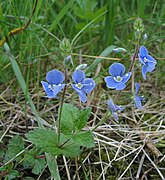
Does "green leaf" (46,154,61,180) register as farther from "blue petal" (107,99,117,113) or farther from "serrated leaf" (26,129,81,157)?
"blue petal" (107,99,117,113)

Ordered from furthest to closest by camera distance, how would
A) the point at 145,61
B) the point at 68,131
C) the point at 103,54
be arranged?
the point at 103,54 → the point at 68,131 → the point at 145,61

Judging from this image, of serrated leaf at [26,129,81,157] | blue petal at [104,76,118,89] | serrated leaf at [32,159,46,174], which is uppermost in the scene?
blue petal at [104,76,118,89]

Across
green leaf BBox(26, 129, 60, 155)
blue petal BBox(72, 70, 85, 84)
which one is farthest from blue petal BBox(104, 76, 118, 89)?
green leaf BBox(26, 129, 60, 155)

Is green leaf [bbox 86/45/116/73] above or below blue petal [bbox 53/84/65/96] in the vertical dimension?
below

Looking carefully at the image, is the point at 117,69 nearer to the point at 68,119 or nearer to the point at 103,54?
the point at 68,119

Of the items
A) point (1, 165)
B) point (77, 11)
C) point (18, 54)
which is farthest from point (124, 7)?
point (1, 165)

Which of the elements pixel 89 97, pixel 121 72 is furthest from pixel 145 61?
pixel 89 97

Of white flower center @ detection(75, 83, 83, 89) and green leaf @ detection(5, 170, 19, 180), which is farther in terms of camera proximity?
green leaf @ detection(5, 170, 19, 180)

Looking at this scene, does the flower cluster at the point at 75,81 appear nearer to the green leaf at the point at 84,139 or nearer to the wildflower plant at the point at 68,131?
the wildflower plant at the point at 68,131
